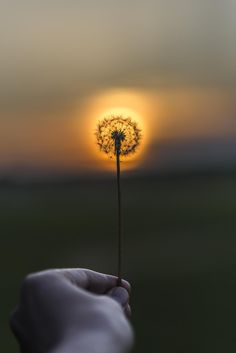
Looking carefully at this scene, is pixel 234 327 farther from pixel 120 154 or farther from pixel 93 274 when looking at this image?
pixel 93 274

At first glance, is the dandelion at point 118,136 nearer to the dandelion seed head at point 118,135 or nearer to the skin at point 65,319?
the dandelion seed head at point 118,135

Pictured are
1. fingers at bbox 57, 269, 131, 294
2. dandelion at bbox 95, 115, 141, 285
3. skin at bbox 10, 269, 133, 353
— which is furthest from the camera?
dandelion at bbox 95, 115, 141, 285

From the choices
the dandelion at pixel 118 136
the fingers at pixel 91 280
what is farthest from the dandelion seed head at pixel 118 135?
the fingers at pixel 91 280

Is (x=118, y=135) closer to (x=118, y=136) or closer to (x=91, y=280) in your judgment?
(x=118, y=136)

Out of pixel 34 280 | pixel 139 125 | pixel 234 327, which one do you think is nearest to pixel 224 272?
pixel 234 327

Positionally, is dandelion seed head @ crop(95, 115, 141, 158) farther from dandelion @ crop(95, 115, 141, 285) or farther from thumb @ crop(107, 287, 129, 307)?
thumb @ crop(107, 287, 129, 307)

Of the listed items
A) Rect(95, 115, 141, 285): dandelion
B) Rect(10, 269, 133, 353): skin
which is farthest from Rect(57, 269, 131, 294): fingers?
Rect(95, 115, 141, 285): dandelion
